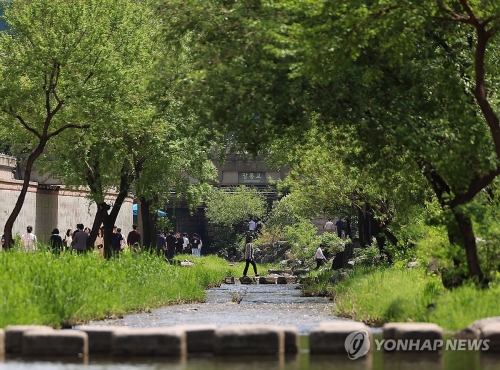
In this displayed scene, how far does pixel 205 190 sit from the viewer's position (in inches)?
1665

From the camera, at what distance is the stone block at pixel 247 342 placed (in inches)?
559

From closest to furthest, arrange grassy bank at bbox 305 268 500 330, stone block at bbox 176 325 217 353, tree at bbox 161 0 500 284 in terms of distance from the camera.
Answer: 1. stone block at bbox 176 325 217 353
2. grassy bank at bbox 305 268 500 330
3. tree at bbox 161 0 500 284

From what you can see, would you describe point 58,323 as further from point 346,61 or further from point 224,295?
point 224,295

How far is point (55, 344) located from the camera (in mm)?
14211

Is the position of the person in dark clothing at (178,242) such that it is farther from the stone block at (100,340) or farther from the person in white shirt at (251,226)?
the stone block at (100,340)

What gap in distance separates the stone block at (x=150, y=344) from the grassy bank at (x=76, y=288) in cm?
299

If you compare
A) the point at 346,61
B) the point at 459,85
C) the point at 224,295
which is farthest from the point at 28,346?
the point at 224,295

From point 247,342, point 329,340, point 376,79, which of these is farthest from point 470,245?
point 247,342

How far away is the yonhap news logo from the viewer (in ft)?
46.4

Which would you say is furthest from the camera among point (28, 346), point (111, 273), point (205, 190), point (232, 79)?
point (205, 190)

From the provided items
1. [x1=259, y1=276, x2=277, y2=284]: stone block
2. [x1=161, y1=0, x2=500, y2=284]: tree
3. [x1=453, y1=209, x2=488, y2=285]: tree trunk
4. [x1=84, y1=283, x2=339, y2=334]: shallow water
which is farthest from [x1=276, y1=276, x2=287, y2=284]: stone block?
[x1=453, y1=209, x2=488, y2=285]: tree trunk

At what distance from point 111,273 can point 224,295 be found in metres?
10.4

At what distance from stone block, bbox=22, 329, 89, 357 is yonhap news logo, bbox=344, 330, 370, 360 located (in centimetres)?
337

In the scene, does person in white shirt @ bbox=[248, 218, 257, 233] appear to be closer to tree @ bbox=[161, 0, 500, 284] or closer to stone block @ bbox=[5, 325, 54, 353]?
tree @ bbox=[161, 0, 500, 284]
